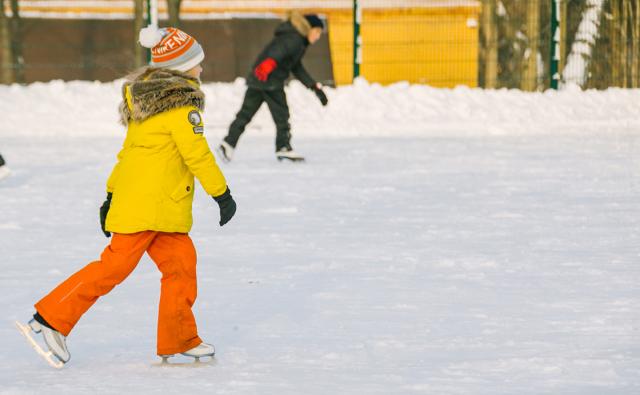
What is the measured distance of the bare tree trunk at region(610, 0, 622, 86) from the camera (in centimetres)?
1744

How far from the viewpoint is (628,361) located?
175 inches

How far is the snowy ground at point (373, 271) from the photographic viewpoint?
14.3 ft

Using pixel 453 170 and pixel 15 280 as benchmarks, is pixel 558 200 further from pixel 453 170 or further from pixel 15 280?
pixel 15 280

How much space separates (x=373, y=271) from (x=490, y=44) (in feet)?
43.5

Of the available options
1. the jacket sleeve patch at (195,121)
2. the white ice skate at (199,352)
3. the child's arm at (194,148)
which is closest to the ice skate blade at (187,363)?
the white ice skate at (199,352)

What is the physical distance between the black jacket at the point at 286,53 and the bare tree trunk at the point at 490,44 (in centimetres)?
644

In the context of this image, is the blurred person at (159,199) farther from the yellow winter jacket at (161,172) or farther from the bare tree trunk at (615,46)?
the bare tree trunk at (615,46)

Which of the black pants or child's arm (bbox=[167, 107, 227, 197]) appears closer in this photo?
child's arm (bbox=[167, 107, 227, 197])

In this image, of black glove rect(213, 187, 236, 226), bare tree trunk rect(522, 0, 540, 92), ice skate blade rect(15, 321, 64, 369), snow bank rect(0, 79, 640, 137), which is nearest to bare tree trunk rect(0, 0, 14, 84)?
snow bank rect(0, 79, 640, 137)

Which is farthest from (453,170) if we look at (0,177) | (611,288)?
(611,288)

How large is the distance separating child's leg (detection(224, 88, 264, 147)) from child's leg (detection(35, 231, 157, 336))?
7071 mm

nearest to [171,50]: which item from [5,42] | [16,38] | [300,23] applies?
[300,23]

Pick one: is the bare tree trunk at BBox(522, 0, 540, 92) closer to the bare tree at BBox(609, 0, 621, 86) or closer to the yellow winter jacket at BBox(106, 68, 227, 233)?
the bare tree at BBox(609, 0, 621, 86)

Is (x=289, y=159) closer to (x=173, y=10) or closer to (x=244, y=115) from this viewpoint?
(x=244, y=115)
